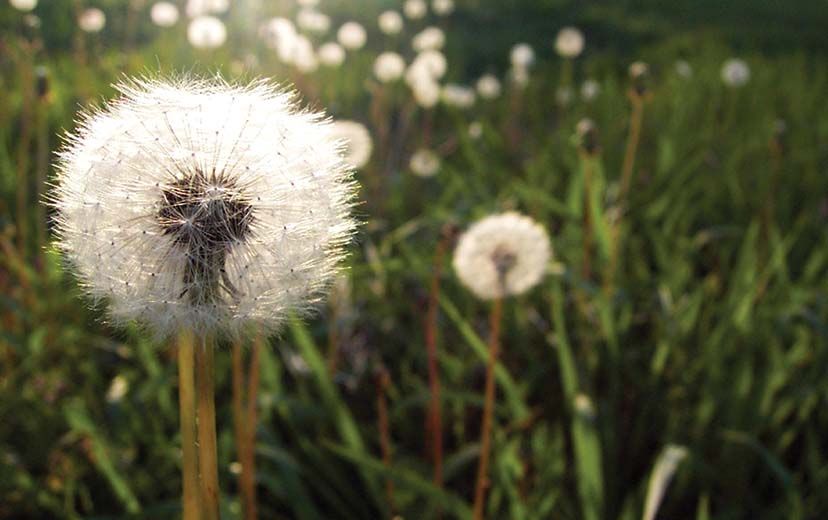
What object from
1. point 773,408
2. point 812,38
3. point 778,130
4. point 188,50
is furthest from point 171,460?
point 812,38

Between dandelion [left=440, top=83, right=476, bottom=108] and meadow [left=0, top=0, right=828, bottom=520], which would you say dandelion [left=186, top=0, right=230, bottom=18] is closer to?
meadow [left=0, top=0, right=828, bottom=520]

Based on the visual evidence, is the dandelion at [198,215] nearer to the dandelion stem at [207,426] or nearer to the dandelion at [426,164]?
the dandelion stem at [207,426]

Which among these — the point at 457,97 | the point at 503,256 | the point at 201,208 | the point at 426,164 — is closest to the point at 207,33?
the point at 426,164

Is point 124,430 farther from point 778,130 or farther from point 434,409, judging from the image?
point 778,130

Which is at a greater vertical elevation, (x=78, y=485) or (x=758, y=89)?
(x=758, y=89)

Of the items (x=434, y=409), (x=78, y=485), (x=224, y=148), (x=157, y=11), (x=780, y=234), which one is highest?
(x=157, y=11)

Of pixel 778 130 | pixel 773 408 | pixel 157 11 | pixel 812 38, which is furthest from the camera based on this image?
pixel 812 38

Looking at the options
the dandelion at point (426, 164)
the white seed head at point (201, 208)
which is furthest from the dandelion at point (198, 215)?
the dandelion at point (426, 164)
